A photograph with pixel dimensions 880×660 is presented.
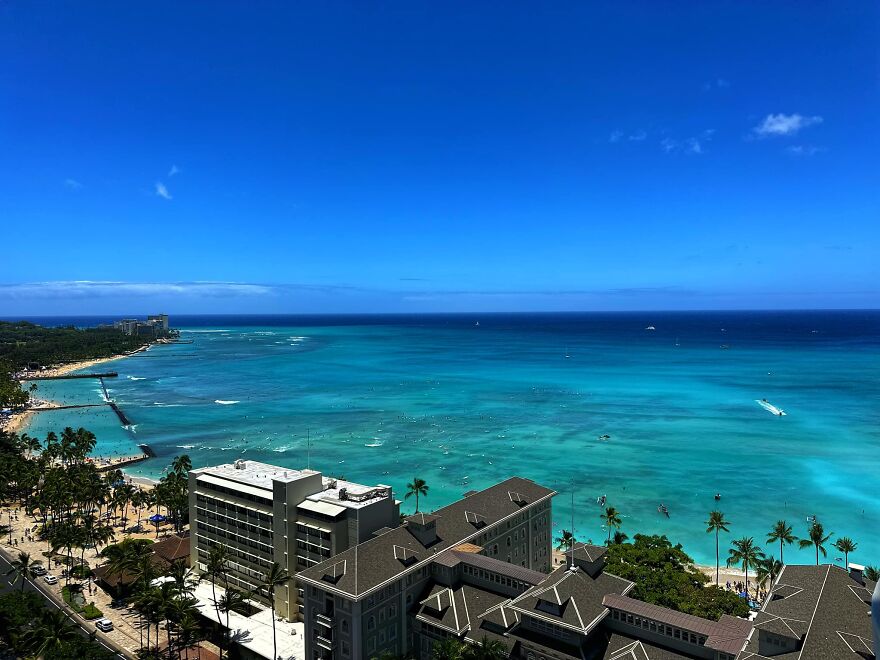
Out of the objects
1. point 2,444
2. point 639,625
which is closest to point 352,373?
point 2,444

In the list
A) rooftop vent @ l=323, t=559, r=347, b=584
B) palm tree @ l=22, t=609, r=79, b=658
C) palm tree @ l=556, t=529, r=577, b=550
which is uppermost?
rooftop vent @ l=323, t=559, r=347, b=584

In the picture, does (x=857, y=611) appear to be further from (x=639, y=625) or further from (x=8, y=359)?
(x=8, y=359)

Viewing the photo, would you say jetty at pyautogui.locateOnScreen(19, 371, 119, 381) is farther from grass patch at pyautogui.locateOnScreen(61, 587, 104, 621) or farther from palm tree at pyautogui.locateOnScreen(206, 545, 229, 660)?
palm tree at pyautogui.locateOnScreen(206, 545, 229, 660)

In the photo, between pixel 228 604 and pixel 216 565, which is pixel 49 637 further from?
pixel 216 565

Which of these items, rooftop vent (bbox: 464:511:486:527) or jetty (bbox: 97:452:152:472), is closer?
rooftop vent (bbox: 464:511:486:527)

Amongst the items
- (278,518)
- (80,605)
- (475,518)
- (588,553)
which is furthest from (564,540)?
(80,605)

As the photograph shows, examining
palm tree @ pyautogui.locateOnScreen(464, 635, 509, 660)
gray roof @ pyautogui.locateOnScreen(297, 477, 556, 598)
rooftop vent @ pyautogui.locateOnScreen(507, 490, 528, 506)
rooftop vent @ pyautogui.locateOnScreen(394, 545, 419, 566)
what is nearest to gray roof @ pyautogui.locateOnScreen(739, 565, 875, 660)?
palm tree @ pyautogui.locateOnScreen(464, 635, 509, 660)

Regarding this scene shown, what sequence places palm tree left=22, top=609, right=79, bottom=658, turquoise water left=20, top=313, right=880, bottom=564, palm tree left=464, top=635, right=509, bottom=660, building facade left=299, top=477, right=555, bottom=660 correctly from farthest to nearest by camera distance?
turquoise water left=20, top=313, right=880, bottom=564, building facade left=299, top=477, right=555, bottom=660, palm tree left=22, top=609, right=79, bottom=658, palm tree left=464, top=635, right=509, bottom=660
